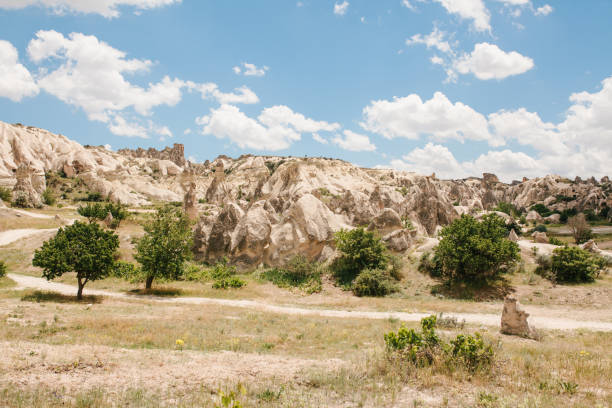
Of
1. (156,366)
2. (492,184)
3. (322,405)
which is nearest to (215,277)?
(156,366)

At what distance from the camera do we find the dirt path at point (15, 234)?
115ft

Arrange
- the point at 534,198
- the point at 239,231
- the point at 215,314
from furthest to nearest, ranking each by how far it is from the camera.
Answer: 1. the point at 534,198
2. the point at 239,231
3. the point at 215,314

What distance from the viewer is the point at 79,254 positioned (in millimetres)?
19656

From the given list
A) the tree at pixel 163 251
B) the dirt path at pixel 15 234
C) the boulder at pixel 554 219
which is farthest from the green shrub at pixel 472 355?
the boulder at pixel 554 219

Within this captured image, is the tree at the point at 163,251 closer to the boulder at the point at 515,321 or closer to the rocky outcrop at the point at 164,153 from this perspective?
the boulder at the point at 515,321

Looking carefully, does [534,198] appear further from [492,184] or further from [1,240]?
[1,240]

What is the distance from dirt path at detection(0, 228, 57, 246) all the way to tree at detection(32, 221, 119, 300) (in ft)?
68.5

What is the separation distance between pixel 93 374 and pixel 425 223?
39.9 meters

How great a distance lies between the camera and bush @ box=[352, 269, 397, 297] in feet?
78.7

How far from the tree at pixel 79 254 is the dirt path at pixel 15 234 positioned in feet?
68.5

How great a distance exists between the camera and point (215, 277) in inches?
1098

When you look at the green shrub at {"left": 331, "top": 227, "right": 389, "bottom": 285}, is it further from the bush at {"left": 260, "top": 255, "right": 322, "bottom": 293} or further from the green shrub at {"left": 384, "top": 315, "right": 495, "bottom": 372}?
the green shrub at {"left": 384, "top": 315, "right": 495, "bottom": 372}

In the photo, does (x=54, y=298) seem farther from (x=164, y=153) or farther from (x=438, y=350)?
(x=164, y=153)

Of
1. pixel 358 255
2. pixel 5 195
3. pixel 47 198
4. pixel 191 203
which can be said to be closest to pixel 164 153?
pixel 47 198
